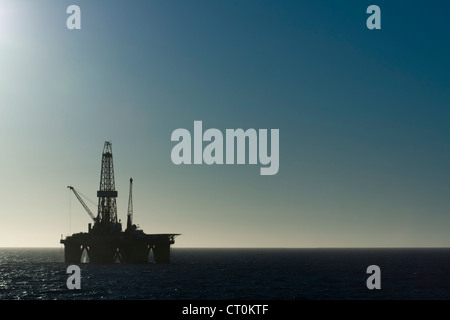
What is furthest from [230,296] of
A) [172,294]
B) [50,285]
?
[50,285]

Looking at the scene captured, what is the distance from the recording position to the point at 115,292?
222ft
